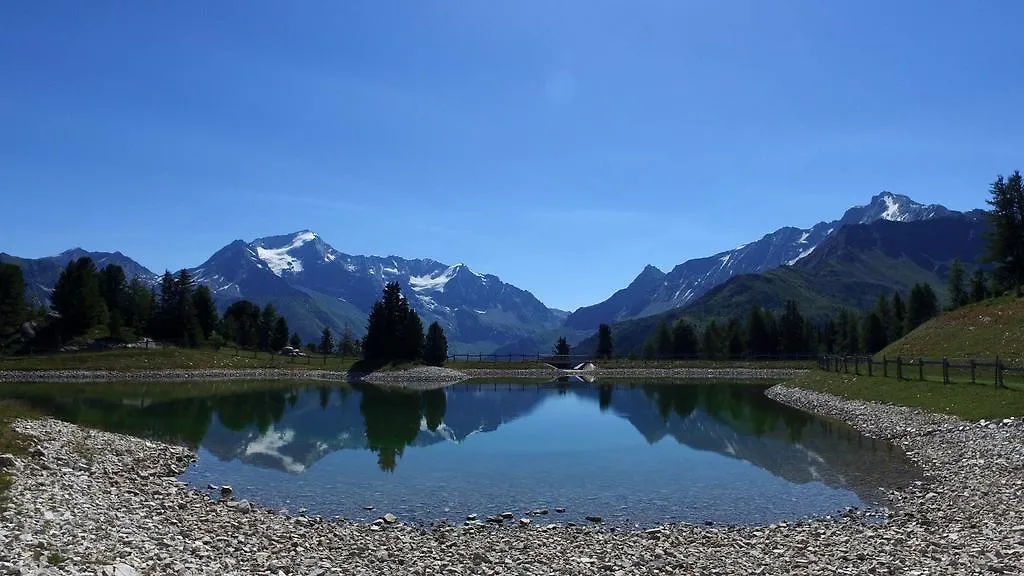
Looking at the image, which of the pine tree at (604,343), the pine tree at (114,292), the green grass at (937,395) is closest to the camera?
the green grass at (937,395)

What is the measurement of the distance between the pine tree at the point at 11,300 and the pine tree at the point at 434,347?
63.6 meters

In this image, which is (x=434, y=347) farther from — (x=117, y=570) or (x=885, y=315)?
(x=117, y=570)

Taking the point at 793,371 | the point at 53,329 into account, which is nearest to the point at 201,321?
the point at 53,329

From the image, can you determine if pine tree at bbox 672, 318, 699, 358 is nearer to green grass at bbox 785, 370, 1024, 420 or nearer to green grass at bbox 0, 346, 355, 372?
green grass at bbox 0, 346, 355, 372

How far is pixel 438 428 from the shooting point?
4650 cm

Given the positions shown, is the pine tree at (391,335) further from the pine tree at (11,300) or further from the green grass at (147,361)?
the pine tree at (11,300)

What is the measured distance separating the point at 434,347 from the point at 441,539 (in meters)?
102

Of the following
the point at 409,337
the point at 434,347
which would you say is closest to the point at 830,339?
the point at 434,347

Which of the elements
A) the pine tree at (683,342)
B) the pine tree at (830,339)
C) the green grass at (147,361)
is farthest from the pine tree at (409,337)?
the pine tree at (830,339)

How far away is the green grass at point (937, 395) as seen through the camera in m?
34.1

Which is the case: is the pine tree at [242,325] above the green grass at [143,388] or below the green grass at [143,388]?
above

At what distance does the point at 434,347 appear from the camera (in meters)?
120

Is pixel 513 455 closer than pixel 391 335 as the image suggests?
Yes

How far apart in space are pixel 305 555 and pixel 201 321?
13013cm
